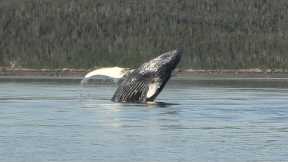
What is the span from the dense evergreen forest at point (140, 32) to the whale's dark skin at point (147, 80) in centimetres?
5448

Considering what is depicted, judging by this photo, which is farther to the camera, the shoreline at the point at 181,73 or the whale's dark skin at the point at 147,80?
the shoreline at the point at 181,73

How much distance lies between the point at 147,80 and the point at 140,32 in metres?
68.7

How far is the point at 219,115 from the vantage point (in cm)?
3350

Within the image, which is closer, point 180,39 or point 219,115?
point 219,115

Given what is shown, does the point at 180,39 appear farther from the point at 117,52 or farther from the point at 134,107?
the point at 134,107

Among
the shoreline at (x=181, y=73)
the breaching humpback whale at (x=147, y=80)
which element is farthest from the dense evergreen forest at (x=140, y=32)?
the breaching humpback whale at (x=147, y=80)

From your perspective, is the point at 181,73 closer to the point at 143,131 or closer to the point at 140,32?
the point at 140,32

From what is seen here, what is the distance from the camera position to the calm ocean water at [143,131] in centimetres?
2286

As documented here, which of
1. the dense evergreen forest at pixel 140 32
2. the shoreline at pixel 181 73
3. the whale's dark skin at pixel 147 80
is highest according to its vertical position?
the whale's dark skin at pixel 147 80

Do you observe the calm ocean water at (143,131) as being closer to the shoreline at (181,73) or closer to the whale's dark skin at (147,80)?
the whale's dark skin at (147,80)

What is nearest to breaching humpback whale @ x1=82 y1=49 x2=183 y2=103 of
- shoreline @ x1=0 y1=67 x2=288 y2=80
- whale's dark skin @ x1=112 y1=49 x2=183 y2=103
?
whale's dark skin @ x1=112 y1=49 x2=183 y2=103

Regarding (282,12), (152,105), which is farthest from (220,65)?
(152,105)

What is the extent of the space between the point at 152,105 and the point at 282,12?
7676 cm

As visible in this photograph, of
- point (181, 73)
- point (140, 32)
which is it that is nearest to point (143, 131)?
point (181, 73)
